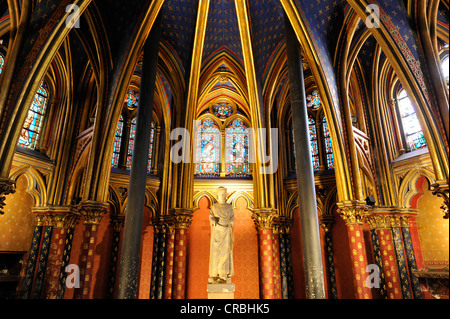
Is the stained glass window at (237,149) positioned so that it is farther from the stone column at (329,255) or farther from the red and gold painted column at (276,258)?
the stone column at (329,255)

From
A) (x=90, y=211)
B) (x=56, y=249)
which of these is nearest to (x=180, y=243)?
(x=90, y=211)

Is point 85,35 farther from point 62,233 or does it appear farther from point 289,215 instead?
point 289,215

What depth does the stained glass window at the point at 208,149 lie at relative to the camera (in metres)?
15.4

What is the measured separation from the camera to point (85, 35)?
1036cm

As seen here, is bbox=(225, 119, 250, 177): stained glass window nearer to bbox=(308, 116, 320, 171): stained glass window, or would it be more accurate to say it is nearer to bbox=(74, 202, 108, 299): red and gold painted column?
bbox=(308, 116, 320, 171): stained glass window

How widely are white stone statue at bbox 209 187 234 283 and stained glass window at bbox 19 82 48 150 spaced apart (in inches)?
325

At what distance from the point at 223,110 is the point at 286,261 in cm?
823

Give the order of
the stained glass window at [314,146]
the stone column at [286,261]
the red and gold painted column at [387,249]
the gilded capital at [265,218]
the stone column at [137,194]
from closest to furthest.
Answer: the stone column at [137,194] → the red and gold painted column at [387,249] → the gilded capital at [265,218] → the stone column at [286,261] → the stained glass window at [314,146]

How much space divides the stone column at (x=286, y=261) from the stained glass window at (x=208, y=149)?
424 cm

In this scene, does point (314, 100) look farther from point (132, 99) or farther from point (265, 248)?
point (132, 99)

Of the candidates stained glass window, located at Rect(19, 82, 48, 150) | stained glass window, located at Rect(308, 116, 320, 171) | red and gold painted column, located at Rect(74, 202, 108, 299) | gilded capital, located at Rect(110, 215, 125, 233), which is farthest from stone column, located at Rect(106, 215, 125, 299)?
stained glass window, located at Rect(308, 116, 320, 171)

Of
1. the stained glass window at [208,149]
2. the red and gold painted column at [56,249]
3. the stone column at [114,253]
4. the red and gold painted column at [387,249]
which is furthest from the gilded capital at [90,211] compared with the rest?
the red and gold painted column at [387,249]

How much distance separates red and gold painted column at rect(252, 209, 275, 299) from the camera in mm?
11462

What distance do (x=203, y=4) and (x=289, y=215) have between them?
9231mm
